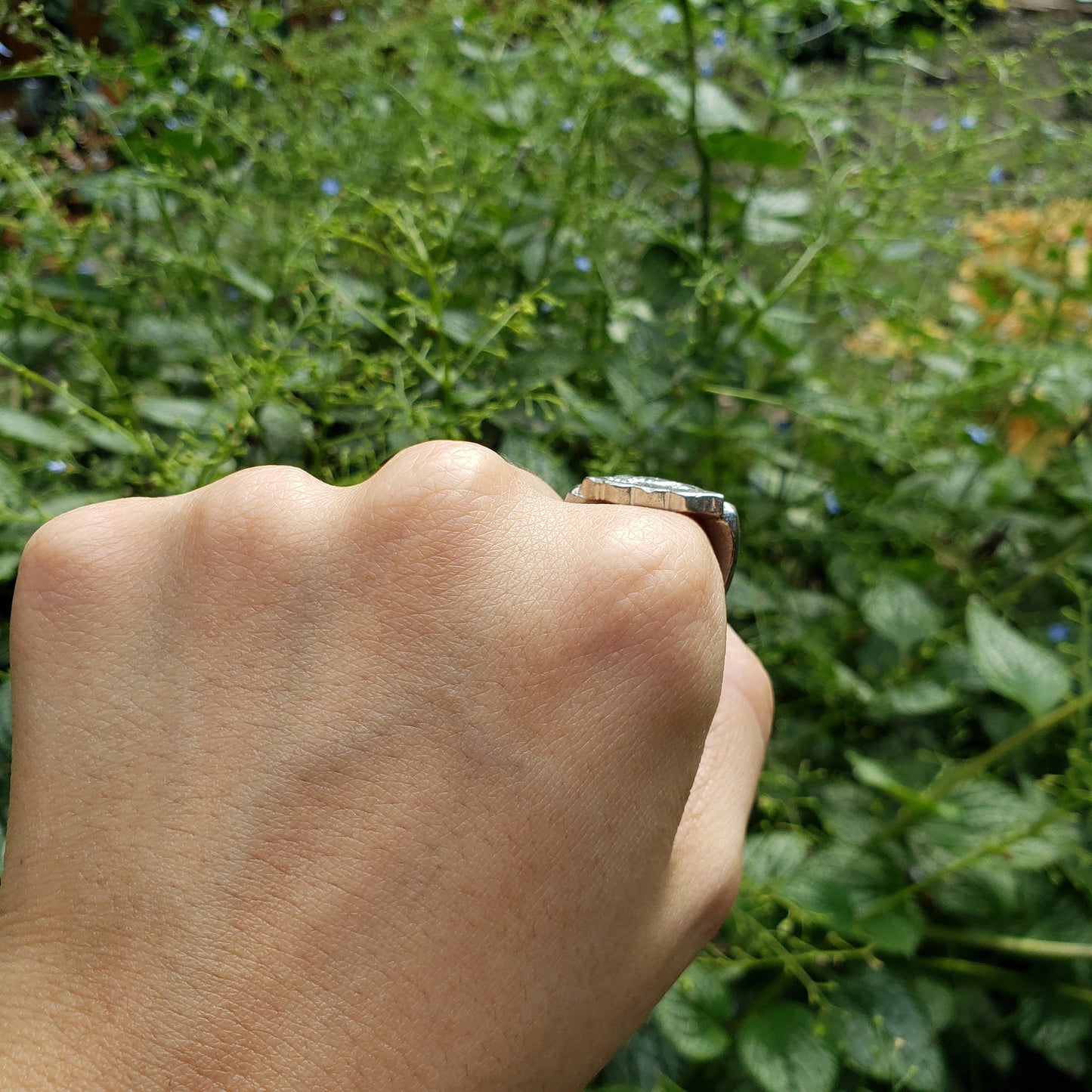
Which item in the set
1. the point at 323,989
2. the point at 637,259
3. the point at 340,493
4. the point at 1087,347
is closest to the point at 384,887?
the point at 323,989

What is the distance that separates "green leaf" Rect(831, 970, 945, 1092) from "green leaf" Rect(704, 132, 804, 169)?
0.77 metres

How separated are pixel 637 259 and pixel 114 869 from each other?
90 cm

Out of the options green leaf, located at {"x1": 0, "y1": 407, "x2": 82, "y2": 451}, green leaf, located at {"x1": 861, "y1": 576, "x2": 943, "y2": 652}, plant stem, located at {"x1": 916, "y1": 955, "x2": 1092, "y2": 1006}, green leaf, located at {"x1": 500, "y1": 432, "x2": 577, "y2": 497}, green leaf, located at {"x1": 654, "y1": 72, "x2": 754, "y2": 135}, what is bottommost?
plant stem, located at {"x1": 916, "y1": 955, "x2": 1092, "y2": 1006}

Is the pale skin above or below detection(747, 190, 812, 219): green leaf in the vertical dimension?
below

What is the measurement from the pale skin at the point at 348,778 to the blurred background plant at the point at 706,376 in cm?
21

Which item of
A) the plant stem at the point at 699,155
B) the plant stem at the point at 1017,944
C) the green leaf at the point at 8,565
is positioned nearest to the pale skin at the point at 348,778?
the green leaf at the point at 8,565

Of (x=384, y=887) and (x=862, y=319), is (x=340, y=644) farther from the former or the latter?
(x=862, y=319)

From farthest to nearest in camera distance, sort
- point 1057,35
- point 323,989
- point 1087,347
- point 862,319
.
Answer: point 862,319 → point 1087,347 → point 1057,35 → point 323,989

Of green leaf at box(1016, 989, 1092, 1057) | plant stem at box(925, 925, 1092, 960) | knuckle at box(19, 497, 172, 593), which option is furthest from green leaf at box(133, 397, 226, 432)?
green leaf at box(1016, 989, 1092, 1057)

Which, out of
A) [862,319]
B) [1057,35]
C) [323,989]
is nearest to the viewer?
[323,989]

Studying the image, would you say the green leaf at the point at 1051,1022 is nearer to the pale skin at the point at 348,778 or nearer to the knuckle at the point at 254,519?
the pale skin at the point at 348,778

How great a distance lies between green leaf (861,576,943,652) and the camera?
90 cm

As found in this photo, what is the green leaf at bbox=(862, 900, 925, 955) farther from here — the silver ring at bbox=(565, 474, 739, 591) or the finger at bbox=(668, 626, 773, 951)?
the silver ring at bbox=(565, 474, 739, 591)

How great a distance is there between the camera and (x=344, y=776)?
40 cm
